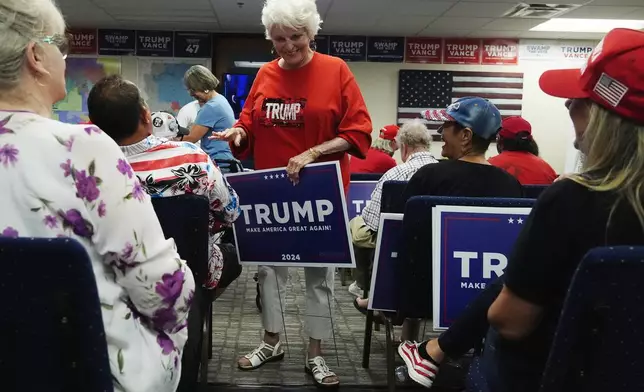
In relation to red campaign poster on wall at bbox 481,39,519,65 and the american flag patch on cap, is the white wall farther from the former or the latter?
the american flag patch on cap

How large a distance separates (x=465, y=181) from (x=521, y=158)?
1.53m

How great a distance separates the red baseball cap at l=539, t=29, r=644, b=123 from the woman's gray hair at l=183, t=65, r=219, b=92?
3.47 meters

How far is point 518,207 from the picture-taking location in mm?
1842

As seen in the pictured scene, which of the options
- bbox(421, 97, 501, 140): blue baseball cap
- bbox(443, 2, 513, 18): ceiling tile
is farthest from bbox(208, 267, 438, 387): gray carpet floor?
bbox(443, 2, 513, 18): ceiling tile

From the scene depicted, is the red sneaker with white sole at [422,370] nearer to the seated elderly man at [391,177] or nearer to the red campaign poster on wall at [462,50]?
the seated elderly man at [391,177]

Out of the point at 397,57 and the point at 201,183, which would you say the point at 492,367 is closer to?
the point at 201,183

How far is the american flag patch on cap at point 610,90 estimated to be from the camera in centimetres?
101

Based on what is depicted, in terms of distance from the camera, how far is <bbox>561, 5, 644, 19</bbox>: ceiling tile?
711 centimetres

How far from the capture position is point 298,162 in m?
2.30

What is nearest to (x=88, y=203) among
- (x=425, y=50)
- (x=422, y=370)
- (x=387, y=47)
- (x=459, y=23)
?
(x=422, y=370)

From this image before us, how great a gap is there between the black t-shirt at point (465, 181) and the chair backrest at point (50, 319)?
62.4 inches

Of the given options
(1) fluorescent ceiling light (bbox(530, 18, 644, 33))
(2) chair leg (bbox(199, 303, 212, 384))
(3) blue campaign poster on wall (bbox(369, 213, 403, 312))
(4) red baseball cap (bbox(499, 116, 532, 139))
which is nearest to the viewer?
(2) chair leg (bbox(199, 303, 212, 384))

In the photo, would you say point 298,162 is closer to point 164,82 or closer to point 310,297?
point 310,297

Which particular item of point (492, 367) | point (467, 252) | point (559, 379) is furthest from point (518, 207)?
point (559, 379)
